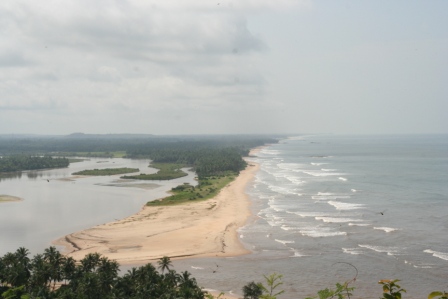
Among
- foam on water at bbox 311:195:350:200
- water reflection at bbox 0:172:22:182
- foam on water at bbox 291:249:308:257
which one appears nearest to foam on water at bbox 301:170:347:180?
foam on water at bbox 311:195:350:200

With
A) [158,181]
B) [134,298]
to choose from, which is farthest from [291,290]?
[158,181]

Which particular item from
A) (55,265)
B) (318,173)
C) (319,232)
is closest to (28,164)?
(318,173)

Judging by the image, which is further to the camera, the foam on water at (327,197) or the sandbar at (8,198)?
the sandbar at (8,198)

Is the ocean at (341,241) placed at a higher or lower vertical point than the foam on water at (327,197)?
lower

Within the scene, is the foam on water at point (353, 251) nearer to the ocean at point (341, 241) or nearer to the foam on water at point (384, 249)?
the ocean at point (341, 241)

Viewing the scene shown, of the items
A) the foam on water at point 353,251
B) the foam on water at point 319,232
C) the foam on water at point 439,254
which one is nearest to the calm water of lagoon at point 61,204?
the foam on water at point 319,232

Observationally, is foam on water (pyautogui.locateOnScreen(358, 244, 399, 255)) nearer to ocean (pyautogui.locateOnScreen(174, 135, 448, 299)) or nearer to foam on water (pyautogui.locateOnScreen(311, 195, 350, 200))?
ocean (pyautogui.locateOnScreen(174, 135, 448, 299))
